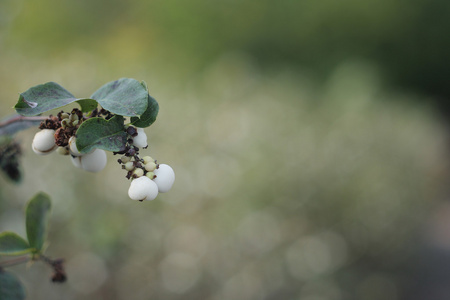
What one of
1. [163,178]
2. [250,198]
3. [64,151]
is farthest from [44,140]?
[250,198]

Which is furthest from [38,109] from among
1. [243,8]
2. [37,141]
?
[243,8]

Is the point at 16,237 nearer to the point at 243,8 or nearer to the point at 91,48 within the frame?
→ the point at 91,48

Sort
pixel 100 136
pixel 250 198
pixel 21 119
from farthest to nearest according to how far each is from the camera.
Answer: pixel 250 198 → pixel 21 119 → pixel 100 136

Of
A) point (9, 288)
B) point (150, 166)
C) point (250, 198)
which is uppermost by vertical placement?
point (250, 198)

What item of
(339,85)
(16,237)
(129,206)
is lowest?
(16,237)

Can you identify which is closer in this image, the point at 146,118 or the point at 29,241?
→ the point at 146,118

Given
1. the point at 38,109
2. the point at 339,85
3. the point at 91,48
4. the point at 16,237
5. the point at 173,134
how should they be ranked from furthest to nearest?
1. the point at 91,48
2. the point at 339,85
3. the point at 173,134
4. the point at 16,237
5. the point at 38,109

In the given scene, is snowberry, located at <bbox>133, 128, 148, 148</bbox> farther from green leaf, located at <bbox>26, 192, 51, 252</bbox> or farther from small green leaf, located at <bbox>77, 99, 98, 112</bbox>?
green leaf, located at <bbox>26, 192, 51, 252</bbox>

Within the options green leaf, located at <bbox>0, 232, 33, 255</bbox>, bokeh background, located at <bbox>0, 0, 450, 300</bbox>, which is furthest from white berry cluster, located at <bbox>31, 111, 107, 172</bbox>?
bokeh background, located at <bbox>0, 0, 450, 300</bbox>

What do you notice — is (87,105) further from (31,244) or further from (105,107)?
(31,244)
